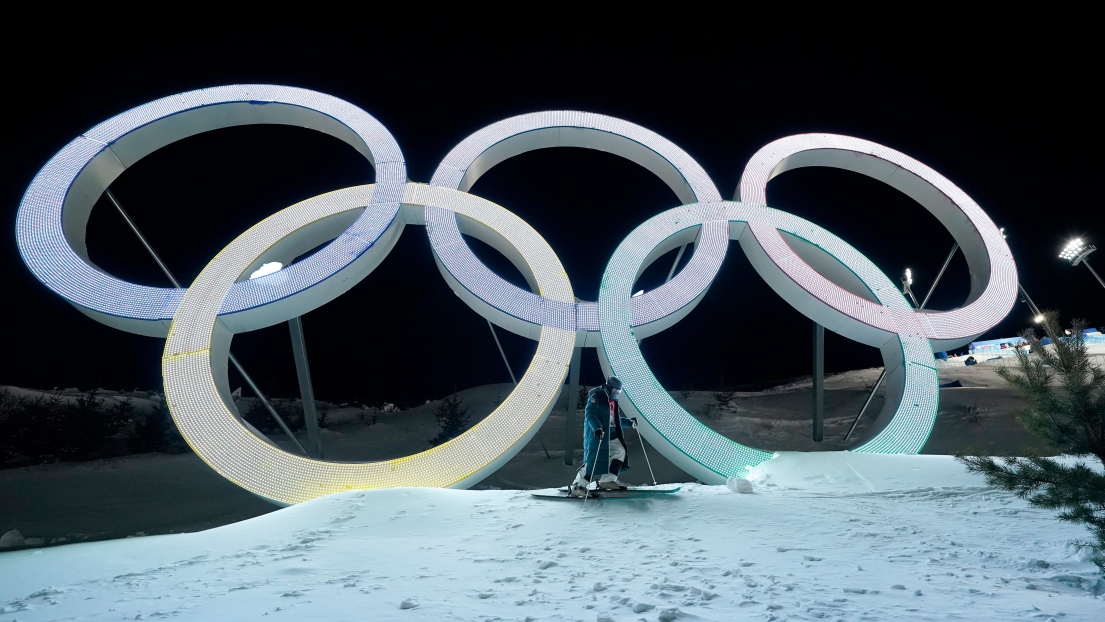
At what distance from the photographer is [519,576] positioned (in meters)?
4.18

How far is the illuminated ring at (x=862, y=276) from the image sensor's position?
1013 cm

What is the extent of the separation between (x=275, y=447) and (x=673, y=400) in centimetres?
532

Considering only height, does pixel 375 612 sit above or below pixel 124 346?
below

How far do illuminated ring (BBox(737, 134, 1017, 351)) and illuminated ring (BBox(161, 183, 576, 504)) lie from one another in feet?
12.8

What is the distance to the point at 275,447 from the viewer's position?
26.9 ft

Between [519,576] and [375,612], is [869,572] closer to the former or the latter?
[519,576]

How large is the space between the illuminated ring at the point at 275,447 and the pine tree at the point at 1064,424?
18.7 feet

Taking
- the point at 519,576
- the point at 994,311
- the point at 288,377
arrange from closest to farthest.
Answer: the point at 519,576 < the point at 994,311 < the point at 288,377

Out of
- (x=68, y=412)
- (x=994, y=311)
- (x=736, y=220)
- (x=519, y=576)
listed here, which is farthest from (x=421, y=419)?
(x=519, y=576)

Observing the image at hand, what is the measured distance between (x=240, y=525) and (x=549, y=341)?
4.49 meters

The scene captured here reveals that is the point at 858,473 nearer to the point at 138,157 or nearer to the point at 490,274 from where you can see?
the point at 490,274

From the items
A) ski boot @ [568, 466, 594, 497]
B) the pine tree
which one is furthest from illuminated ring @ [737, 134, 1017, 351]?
the pine tree

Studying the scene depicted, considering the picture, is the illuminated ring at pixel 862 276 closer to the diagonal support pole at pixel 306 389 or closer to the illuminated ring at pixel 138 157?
the illuminated ring at pixel 138 157

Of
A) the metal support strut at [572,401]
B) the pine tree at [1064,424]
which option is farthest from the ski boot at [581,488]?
the metal support strut at [572,401]
